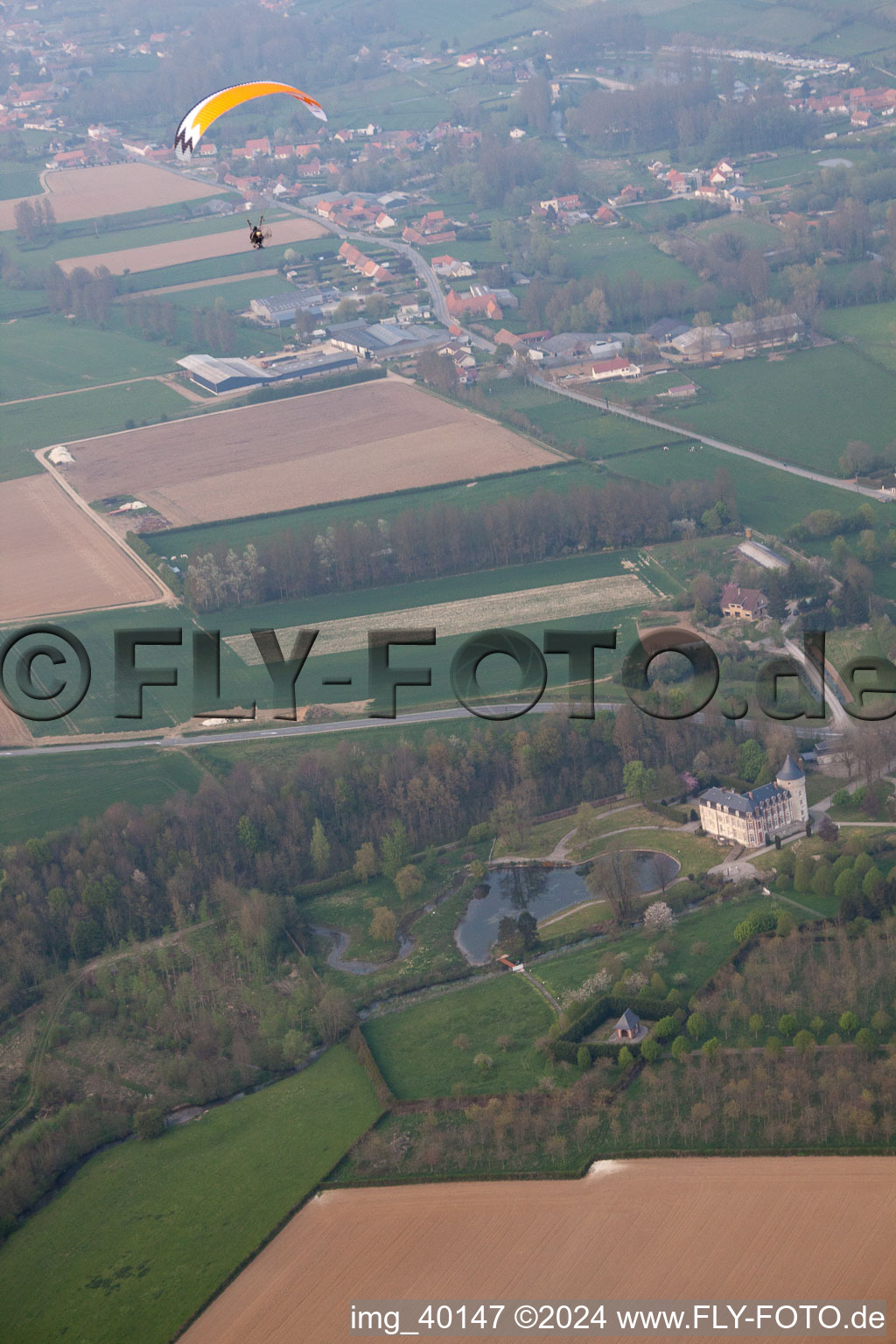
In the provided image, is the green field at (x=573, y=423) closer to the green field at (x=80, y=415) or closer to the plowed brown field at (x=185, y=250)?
the green field at (x=80, y=415)

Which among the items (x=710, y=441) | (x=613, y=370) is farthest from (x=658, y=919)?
(x=613, y=370)

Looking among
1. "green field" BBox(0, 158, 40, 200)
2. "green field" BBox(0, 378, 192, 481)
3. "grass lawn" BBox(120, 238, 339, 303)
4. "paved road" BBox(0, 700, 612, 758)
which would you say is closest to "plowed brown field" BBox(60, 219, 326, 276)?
"grass lawn" BBox(120, 238, 339, 303)

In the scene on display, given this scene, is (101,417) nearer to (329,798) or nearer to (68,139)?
(329,798)

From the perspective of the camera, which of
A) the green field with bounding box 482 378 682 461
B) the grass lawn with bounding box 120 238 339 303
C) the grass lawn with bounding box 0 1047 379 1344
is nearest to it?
the grass lawn with bounding box 0 1047 379 1344

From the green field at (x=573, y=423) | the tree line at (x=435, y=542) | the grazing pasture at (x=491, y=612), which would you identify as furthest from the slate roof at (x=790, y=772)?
the green field at (x=573, y=423)

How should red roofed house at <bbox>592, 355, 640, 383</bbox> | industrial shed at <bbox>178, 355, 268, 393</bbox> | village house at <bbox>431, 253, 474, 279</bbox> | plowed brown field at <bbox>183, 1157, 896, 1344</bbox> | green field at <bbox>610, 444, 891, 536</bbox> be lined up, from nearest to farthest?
plowed brown field at <bbox>183, 1157, 896, 1344</bbox> < green field at <bbox>610, 444, 891, 536</bbox> < red roofed house at <bbox>592, 355, 640, 383</bbox> < industrial shed at <bbox>178, 355, 268, 393</bbox> < village house at <bbox>431, 253, 474, 279</bbox>

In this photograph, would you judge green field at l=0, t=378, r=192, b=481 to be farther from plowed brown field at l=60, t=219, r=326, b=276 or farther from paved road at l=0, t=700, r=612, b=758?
paved road at l=0, t=700, r=612, b=758

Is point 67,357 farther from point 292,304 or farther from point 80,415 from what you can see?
point 292,304
